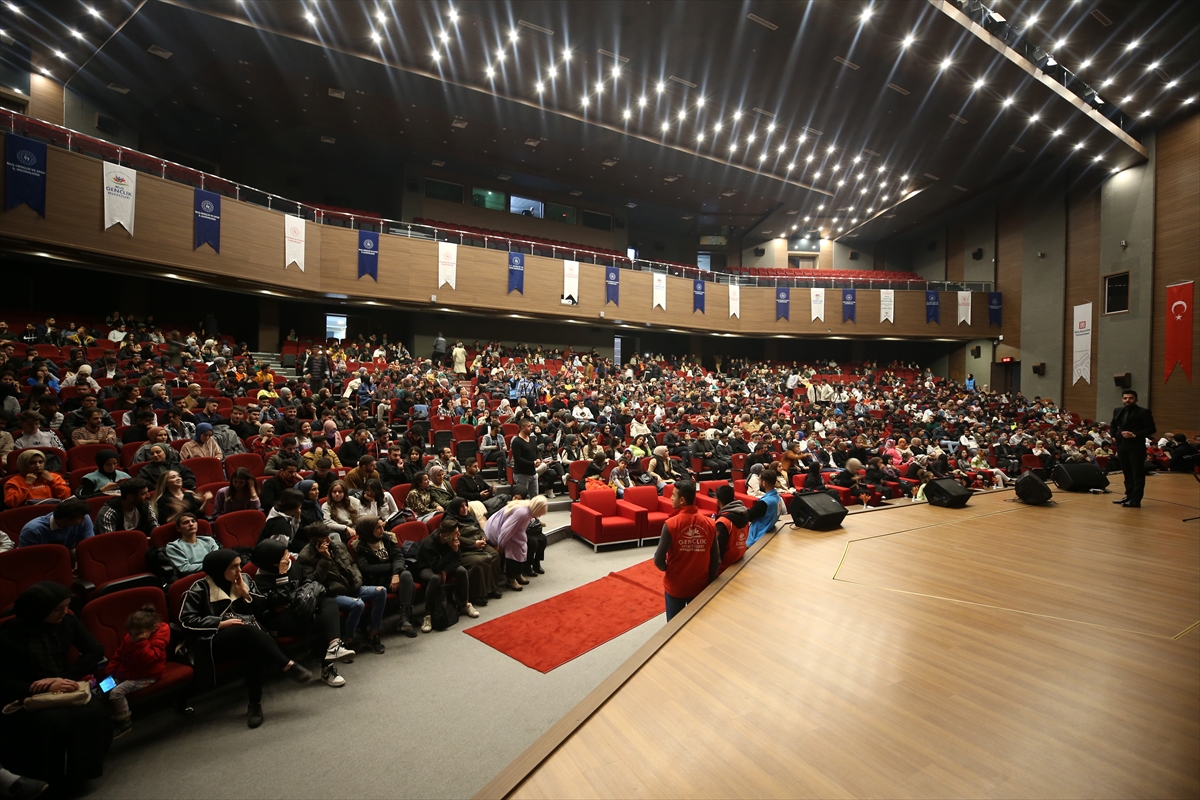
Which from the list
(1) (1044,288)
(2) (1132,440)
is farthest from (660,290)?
(2) (1132,440)

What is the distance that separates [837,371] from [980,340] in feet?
16.9

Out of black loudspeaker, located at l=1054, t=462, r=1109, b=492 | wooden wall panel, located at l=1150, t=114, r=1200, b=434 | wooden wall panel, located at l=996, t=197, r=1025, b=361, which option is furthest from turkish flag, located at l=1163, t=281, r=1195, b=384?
black loudspeaker, located at l=1054, t=462, r=1109, b=492

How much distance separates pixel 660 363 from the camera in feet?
59.5

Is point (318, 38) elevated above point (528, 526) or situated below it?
above

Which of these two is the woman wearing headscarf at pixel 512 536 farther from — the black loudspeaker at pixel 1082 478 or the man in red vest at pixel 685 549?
the black loudspeaker at pixel 1082 478

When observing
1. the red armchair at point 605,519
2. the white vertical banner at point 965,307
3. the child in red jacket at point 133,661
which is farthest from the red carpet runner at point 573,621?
the white vertical banner at point 965,307

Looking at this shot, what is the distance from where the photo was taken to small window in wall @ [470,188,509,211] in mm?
18312

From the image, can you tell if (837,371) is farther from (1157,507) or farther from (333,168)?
(333,168)

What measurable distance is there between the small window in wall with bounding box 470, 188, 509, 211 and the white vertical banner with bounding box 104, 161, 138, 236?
9.76m

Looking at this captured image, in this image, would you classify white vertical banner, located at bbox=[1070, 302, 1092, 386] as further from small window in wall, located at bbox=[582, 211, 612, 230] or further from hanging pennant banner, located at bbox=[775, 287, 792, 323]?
small window in wall, located at bbox=[582, 211, 612, 230]

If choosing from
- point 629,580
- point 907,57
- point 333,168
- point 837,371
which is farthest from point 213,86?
point 837,371

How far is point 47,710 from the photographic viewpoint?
7.28 ft

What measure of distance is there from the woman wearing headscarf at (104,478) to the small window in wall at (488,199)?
15.7 m

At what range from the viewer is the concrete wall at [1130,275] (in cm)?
1396
